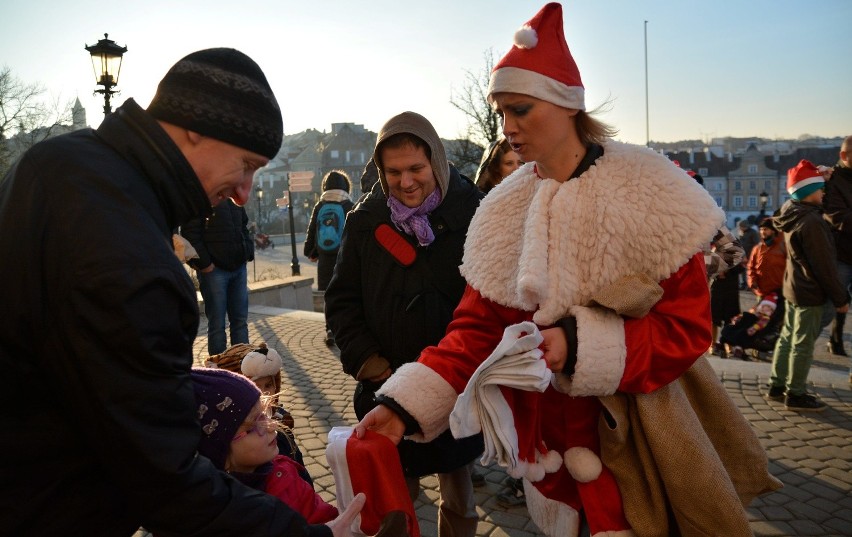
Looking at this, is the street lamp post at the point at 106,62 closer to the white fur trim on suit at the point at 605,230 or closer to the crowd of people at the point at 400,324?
the crowd of people at the point at 400,324

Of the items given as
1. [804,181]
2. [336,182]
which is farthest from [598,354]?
[336,182]

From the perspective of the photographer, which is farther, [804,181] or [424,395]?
[804,181]

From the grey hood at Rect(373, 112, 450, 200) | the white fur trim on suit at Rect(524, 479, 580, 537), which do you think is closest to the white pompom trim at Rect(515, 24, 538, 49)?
the grey hood at Rect(373, 112, 450, 200)

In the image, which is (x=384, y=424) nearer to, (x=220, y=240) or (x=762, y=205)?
(x=220, y=240)

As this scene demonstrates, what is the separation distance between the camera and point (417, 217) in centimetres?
264

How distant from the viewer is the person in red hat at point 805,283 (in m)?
5.08

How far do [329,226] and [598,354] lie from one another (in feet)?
19.0

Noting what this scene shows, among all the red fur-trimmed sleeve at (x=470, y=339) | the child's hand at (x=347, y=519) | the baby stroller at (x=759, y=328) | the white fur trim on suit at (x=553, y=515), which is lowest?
the baby stroller at (x=759, y=328)

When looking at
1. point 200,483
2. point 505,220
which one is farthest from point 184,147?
point 505,220

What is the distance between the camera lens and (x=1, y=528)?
1.15 metres

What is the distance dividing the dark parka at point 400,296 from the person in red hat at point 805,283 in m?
4.02

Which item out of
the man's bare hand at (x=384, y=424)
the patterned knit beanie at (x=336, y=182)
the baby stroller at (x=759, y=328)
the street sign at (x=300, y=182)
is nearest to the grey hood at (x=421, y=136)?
the man's bare hand at (x=384, y=424)

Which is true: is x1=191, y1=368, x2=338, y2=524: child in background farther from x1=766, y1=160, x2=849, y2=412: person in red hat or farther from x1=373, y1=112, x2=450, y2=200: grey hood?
x1=766, y1=160, x2=849, y2=412: person in red hat

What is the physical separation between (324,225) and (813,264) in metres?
5.23
